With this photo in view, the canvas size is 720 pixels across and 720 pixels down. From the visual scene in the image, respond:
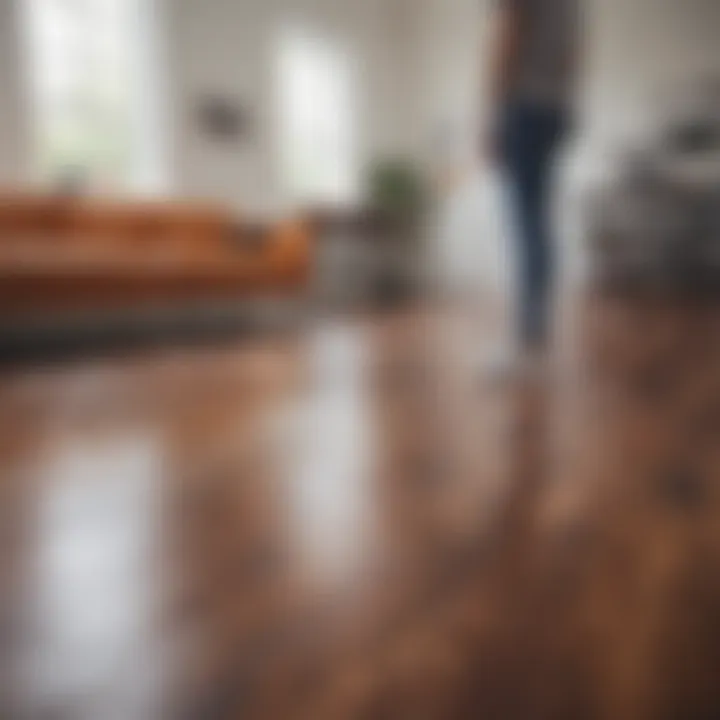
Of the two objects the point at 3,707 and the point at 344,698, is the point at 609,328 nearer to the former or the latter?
the point at 344,698

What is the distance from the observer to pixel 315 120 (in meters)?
0.52

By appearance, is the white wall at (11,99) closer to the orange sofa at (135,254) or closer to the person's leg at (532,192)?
the orange sofa at (135,254)

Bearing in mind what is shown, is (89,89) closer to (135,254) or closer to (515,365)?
(135,254)

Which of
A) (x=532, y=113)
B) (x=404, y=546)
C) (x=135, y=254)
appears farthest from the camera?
(x=135, y=254)

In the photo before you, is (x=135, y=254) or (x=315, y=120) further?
(x=135, y=254)

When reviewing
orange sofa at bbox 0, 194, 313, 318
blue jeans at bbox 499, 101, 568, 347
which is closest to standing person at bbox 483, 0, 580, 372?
blue jeans at bbox 499, 101, 568, 347

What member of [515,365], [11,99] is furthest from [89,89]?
[515,365]

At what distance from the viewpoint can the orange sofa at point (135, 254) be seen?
23.7 inches

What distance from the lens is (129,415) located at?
1056 millimetres

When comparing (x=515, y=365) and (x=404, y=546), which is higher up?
(x=515, y=365)

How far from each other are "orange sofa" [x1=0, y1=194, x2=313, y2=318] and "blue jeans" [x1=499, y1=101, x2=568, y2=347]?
0.15 m

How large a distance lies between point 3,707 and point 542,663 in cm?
27

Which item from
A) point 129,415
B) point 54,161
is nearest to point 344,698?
point 54,161

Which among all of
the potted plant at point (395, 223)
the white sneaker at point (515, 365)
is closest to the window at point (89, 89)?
the potted plant at point (395, 223)
